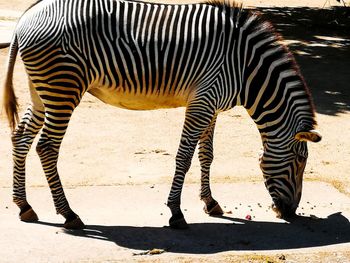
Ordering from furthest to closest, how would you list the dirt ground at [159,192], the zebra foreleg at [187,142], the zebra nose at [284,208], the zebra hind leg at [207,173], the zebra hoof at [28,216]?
the zebra hind leg at [207,173] → the zebra nose at [284,208] → the zebra hoof at [28,216] → the zebra foreleg at [187,142] → the dirt ground at [159,192]

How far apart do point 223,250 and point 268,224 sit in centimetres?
89

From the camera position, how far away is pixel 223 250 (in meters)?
6.75

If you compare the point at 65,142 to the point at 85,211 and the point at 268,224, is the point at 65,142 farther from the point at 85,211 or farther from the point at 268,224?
the point at 268,224

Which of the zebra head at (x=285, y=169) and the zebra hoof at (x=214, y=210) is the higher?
the zebra head at (x=285, y=169)

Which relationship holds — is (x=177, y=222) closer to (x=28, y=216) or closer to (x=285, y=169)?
(x=285, y=169)

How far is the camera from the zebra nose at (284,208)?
7386 millimetres

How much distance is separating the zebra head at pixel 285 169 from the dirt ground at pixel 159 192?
0.30 m

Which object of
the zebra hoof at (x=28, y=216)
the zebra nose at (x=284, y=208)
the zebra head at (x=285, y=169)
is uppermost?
the zebra head at (x=285, y=169)

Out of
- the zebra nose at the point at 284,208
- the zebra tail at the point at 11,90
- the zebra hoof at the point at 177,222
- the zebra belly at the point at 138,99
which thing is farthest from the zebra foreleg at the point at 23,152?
the zebra nose at the point at 284,208

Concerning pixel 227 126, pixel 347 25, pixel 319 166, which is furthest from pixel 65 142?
pixel 347 25

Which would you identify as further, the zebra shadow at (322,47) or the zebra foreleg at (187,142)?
the zebra shadow at (322,47)

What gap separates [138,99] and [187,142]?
0.65 m

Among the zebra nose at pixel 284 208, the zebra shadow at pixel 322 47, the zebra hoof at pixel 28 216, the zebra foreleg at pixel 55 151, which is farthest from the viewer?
the zebra shadow at pixel 322 47

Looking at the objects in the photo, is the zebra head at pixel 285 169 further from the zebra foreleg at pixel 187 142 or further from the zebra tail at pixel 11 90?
the zebra tail at pixel 11 90
